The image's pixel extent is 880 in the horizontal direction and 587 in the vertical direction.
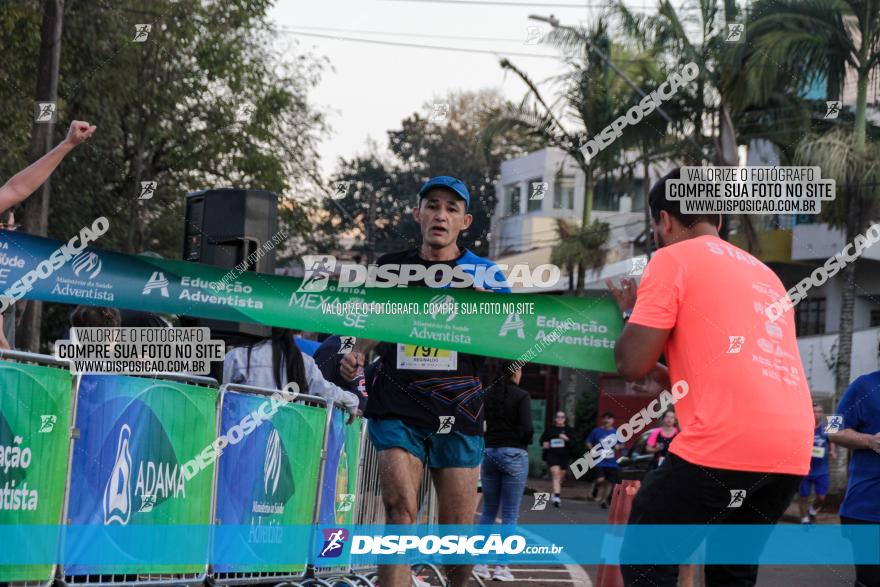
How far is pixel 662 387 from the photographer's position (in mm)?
4844

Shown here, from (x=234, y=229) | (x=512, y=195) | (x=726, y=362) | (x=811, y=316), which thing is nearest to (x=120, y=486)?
(x=234, y=229)

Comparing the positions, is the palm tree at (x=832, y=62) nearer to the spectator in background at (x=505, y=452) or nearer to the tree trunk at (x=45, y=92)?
the tree trunk at (x=45, y=92)

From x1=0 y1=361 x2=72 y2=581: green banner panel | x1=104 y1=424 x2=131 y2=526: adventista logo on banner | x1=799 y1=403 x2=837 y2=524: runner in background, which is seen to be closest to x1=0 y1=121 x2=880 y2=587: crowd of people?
x1=0 y1=361 x2=72 y2=581: green banner panel

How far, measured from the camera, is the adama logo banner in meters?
7.11

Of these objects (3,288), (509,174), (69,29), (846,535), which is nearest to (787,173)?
(846,535)

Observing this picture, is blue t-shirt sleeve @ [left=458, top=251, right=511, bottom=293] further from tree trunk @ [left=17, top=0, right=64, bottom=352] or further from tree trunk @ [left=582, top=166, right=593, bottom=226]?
tree trunk @ [left=582, top=166, right=593, bottom=226]

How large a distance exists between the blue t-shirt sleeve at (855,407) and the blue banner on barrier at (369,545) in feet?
2.09

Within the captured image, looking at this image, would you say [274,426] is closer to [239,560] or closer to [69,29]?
[239,560]

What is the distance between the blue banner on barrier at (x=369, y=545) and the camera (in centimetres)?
447

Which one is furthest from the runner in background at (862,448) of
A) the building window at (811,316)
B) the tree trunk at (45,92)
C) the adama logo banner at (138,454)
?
the building window at (811,316)

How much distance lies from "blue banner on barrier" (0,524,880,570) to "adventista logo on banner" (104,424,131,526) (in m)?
0.07

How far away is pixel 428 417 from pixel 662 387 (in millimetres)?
2068

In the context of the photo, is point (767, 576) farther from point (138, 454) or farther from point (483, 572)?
point (138, 454)

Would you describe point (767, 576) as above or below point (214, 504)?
below
